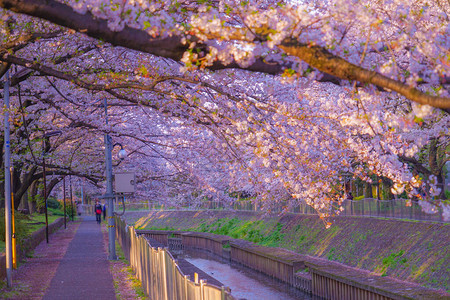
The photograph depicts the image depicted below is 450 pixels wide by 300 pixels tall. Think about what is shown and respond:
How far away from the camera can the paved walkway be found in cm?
1450

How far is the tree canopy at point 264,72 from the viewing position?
5.48 metres

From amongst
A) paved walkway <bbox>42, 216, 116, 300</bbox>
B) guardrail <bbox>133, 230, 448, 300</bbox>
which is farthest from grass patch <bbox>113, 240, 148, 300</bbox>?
guardrail <bbox>133, 230, 448, 300</bbox>

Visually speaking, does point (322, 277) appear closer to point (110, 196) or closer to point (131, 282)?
point (131, 282)

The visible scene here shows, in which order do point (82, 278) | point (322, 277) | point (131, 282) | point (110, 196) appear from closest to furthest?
point (131, 282) → point (82, 278) → point (322, 277) → point (110, 196)

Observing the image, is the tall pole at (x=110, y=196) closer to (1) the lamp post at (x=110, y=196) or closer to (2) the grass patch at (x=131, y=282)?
(1) the lamp post at (x=110, y=196)

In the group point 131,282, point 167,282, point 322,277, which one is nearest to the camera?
point 167,282

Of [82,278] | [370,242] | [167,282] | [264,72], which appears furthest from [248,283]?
[264,72]

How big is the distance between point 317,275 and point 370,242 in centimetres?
254

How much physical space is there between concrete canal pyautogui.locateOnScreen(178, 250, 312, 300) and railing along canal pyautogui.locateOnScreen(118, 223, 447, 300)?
0.30 meters

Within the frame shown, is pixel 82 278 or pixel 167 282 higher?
pixel 167 282

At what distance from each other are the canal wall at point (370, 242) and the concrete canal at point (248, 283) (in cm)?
216

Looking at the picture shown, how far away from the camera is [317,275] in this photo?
2109 centimetres

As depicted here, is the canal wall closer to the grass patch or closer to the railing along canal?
the railing along canal

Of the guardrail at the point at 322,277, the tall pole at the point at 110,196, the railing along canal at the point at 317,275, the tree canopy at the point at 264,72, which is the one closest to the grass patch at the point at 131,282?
the tall pole at the point at 110,196
